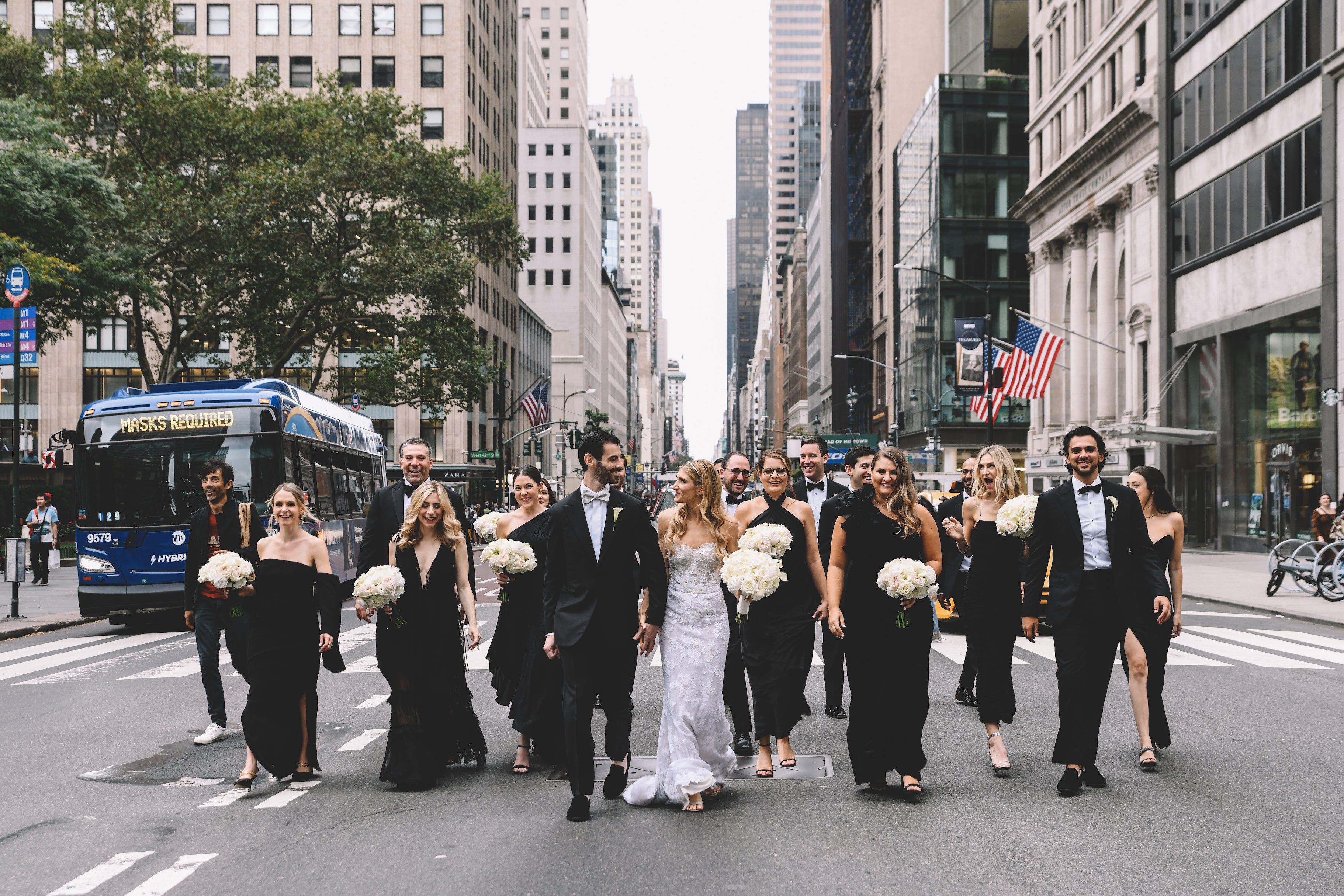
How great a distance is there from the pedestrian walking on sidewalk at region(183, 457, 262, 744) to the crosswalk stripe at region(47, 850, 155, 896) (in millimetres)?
2226

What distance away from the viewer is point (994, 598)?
805 centimetres

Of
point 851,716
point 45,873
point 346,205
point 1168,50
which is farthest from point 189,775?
point 1168,50

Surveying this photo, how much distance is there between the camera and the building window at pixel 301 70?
224 ft

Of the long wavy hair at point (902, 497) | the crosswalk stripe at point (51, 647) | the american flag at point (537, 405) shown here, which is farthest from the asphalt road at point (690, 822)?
the american flag at point (537, 405)

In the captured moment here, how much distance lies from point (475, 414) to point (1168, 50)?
46.1 meters

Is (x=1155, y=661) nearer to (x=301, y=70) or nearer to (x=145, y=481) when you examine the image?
(x=145, y=481)

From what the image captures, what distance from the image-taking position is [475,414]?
73375 mm

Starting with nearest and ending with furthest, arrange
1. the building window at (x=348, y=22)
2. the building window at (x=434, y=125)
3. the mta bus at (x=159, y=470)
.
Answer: the mta bus at (x=159, y=470) → the building window at (x=434, y=125) → the building window at (x=348, y=22)

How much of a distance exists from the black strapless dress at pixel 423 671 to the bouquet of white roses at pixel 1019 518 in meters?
3.55

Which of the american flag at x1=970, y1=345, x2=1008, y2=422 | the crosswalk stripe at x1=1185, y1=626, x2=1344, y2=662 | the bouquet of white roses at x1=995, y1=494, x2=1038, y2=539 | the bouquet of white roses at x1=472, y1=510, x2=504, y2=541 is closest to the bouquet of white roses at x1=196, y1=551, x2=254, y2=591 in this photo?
the bouquet of white roses at x1=472, y1=510, x2=504, y2=541

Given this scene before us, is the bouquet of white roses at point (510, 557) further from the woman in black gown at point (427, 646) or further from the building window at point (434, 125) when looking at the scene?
the building window at point (434, 125)

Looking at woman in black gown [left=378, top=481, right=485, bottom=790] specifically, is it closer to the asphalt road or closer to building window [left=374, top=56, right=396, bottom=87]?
the asphalt road

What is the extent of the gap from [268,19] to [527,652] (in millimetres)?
69300

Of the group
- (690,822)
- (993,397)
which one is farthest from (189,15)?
(690,822)
